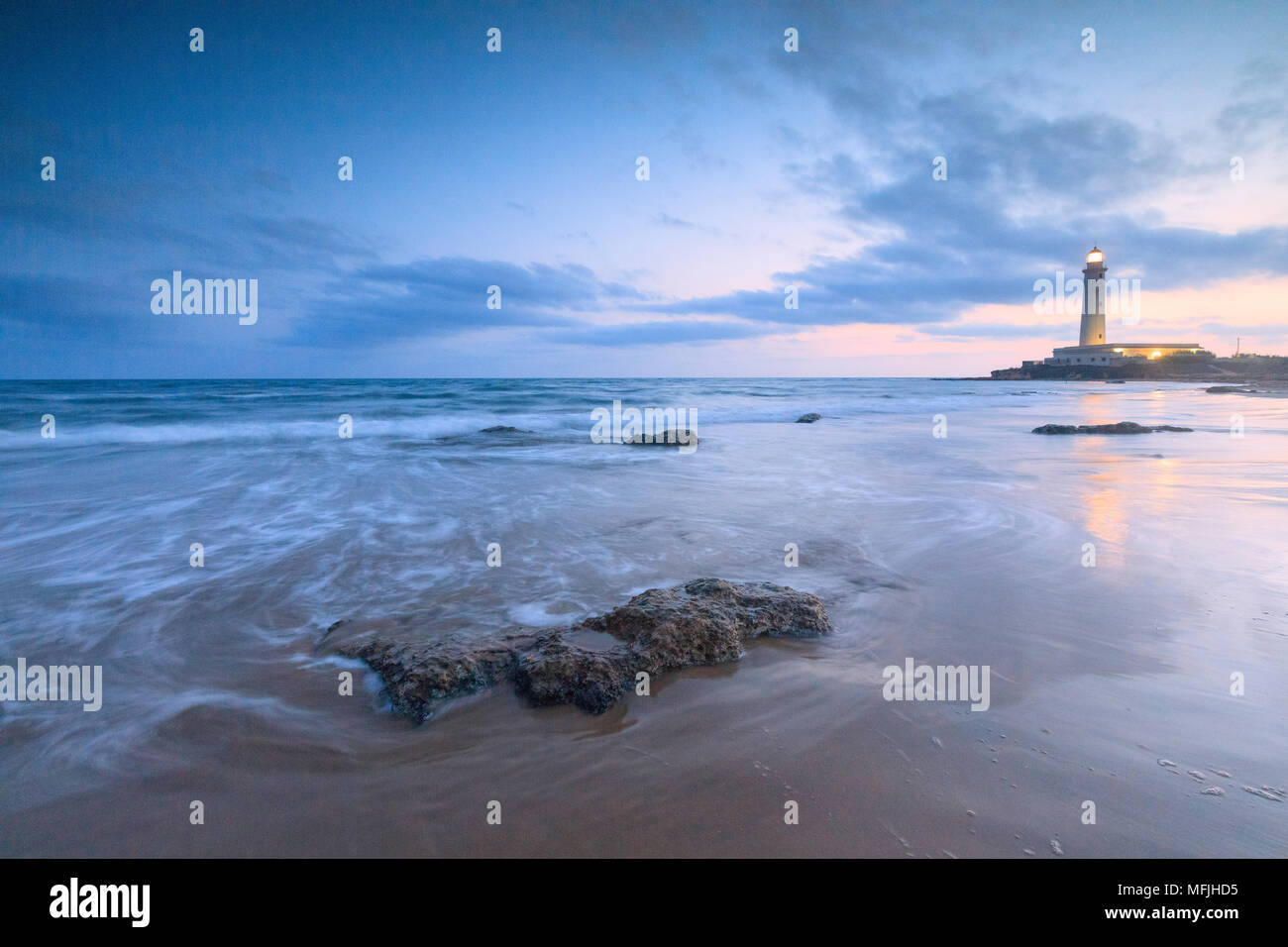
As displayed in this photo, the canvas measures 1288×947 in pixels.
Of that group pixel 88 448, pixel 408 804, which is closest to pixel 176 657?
pixel 408 804

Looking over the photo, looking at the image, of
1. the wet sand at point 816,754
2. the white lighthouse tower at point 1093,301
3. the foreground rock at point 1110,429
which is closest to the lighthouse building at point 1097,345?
the white lighthouse tower at point 1093,301

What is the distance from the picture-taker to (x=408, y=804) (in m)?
2.34

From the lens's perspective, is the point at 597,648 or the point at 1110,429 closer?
the point at 597,648

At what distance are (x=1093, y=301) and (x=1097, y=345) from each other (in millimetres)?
5830

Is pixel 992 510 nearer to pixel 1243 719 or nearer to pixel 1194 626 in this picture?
pixel 1194 626

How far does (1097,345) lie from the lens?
6725 cm

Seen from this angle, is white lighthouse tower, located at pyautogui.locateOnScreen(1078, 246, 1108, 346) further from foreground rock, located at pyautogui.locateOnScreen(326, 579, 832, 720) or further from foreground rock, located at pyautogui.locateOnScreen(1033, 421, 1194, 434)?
foreground rock, located at pyautogui.locateOnScreen(326, 579, 832, 720)

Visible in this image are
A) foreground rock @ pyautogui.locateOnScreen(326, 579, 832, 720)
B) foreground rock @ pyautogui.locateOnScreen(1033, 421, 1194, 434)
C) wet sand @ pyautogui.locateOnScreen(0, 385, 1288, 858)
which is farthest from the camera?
foreground rock @ pyautogui.locateOnScreen(1033, 421, 1194, 434)

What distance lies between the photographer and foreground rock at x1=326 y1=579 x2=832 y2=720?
303cm

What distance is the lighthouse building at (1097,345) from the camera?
204ft

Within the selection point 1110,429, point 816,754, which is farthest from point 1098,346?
point 816,754

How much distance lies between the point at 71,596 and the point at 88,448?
15.4m

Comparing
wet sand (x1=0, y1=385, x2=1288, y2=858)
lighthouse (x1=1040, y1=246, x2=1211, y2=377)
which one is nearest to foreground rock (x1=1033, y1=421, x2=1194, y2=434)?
wet sand (x1=0, y1=385, x2=1288, y2=858)

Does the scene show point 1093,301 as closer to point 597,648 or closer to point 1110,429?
point 1110,429
